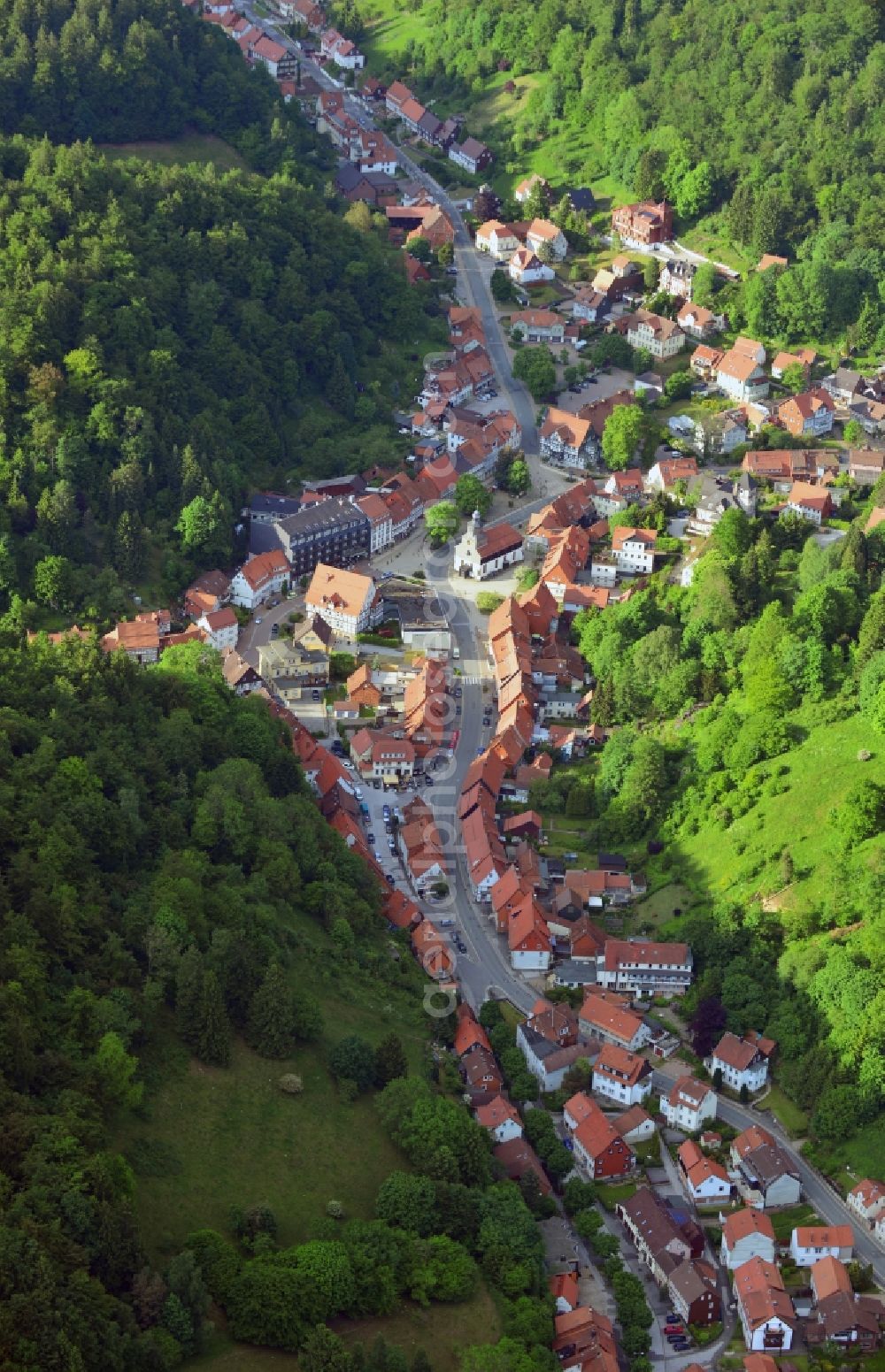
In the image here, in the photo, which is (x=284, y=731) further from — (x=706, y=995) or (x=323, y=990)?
(x=706, y=995)

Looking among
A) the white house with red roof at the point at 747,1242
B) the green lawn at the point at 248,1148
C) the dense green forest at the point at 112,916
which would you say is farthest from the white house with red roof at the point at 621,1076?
the dense green forest at the point at 112,916

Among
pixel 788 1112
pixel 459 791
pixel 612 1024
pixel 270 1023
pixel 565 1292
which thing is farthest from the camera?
pixel 459 791

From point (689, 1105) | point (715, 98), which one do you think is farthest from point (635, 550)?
point (715, 98)

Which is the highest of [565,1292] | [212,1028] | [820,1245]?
[212,1028]

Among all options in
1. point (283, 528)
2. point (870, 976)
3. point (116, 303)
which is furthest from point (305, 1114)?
point (116, 303)

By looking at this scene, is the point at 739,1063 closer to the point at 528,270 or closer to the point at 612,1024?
the point at 612,1024

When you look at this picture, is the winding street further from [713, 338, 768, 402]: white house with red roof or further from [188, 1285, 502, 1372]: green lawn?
[713, 338, 768, 402]: white house with red roof

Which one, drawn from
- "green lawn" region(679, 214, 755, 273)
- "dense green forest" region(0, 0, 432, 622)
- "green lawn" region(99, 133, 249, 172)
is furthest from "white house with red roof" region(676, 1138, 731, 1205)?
"green lawn" region(99, 133, 249, 172)
